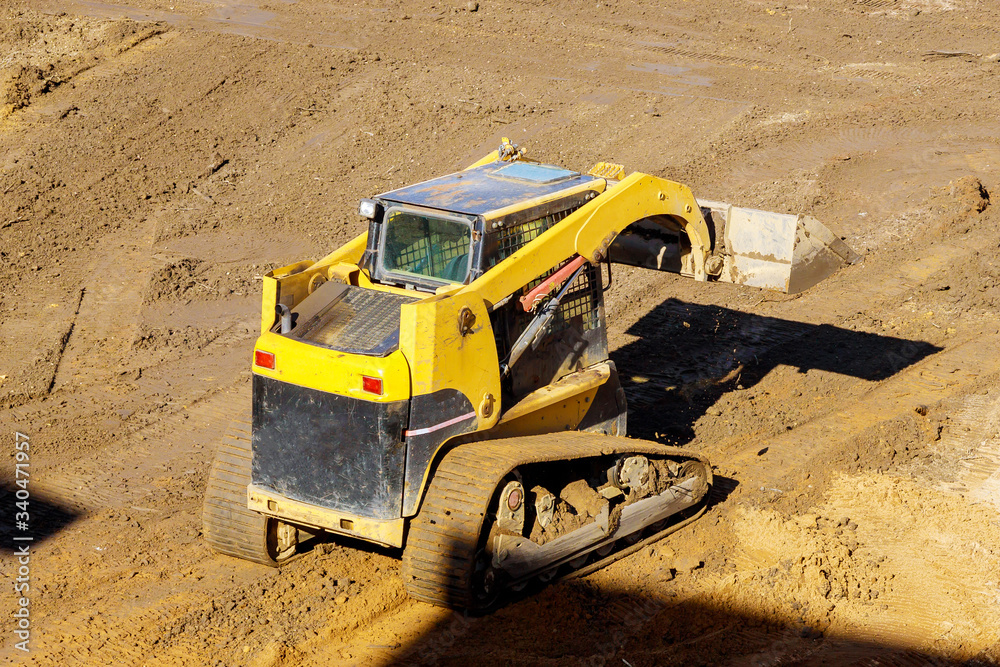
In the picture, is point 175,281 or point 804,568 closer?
point 804,568

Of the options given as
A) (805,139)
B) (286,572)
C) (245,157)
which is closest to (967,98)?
(805,139)

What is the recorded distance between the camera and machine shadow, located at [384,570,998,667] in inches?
266

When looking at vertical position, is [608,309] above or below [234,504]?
below

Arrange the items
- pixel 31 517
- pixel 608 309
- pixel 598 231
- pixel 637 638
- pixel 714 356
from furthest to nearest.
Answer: pixel 608 309, pixel 714 356, pixel 31 517, pixel 598 231, pixel 637 638

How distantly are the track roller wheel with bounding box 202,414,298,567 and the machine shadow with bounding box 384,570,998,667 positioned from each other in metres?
1.25

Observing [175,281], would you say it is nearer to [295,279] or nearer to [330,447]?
[295,279]

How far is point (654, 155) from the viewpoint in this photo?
15.8 metres

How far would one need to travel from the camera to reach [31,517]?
27.9 feet

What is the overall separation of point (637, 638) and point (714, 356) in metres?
4.71

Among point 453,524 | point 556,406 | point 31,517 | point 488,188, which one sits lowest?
point 31,517

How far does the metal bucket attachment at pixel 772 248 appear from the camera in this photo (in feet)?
27.9

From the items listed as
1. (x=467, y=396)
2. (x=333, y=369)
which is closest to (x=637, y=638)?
(x=467, y=396)

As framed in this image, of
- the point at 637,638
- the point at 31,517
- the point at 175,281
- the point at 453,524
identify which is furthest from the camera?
the point at 175,281

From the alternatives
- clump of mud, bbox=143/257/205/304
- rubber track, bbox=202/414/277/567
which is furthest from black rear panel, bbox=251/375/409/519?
clump of mud, bbox=143/257/205/304
